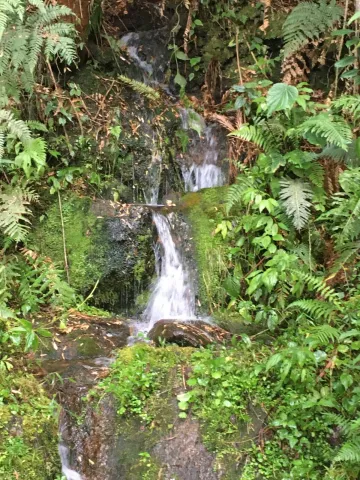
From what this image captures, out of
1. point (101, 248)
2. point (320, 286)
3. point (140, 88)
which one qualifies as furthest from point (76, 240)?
point (320, 286)

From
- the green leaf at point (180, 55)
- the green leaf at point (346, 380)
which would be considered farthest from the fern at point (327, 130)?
the green leaf at point (180, 55)

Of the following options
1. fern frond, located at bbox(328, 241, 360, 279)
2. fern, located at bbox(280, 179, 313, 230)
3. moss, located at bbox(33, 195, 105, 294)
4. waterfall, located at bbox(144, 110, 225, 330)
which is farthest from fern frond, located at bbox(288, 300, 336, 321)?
moss, located at bbox(33, 195, 105, 294)

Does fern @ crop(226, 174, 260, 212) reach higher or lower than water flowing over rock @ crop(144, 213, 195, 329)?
higher

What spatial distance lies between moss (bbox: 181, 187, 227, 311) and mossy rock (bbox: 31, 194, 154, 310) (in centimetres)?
59

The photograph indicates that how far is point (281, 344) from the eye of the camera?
3672mm

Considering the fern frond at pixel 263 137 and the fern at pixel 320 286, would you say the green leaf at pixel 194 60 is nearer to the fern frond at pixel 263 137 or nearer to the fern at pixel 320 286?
the fern frond at pixel 263 137

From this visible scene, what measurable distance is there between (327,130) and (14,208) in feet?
10.6

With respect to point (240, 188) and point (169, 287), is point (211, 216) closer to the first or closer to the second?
point (240, 188)

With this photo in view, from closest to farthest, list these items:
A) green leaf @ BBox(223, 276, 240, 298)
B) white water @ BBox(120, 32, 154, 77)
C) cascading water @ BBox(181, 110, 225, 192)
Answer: green leaf @ BBox(223, 276, 240, 298), cascading water @ BBox(181, 110, 225, 192), white water @ BBox(120, 32, 154, 77)

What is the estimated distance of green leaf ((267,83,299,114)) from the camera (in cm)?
403

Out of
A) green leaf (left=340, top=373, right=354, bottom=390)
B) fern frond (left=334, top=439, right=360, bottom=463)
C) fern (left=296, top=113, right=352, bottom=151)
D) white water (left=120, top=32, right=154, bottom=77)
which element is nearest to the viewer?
fern frond (left=334, top=439, right=360, bottom=463)

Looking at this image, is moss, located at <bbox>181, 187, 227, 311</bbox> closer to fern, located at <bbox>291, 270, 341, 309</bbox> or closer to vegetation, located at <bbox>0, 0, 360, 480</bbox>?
vegetation, located at <bbox>0, 0, 360, 480</bbox>

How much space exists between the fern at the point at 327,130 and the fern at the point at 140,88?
2993 millimetres

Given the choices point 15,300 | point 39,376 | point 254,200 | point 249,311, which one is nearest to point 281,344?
point 249,311
